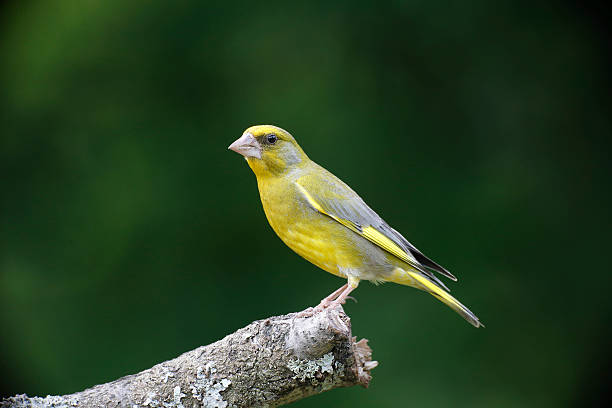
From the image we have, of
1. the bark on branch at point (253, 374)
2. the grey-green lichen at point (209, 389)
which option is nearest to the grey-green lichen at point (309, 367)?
the bark on branch at point (253, 374)

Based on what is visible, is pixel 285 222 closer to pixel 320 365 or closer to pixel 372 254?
pixel 372 254

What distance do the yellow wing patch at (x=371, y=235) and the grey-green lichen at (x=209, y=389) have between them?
1.14m

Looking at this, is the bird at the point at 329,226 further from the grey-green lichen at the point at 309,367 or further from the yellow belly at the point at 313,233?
the grey-green lichen at the point at 309,367

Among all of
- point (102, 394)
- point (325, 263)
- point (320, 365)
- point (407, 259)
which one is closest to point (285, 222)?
point (325, 263)

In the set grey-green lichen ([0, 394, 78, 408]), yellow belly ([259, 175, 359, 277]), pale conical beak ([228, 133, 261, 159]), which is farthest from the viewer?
pale conical beak ([228, 133, 261, 159])

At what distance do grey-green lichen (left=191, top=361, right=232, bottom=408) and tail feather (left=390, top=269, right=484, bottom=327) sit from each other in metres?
1.29

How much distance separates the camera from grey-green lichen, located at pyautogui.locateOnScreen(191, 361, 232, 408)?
9.48ft

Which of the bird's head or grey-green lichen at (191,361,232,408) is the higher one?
the bird's head

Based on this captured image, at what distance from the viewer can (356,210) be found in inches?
145

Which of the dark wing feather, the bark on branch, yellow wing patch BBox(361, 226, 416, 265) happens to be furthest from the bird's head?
the bark on branch

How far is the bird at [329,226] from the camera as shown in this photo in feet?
11.7

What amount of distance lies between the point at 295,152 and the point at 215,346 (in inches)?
54.0

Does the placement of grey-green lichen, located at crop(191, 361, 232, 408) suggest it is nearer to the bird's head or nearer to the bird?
the bird

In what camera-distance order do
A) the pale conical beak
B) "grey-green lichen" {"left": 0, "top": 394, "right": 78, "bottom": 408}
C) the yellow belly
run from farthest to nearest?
the pale conical beak < the yellow belly < "grey-green lichen" {"left": 0, "top": 394, "right": 78, "bottom": 408}
